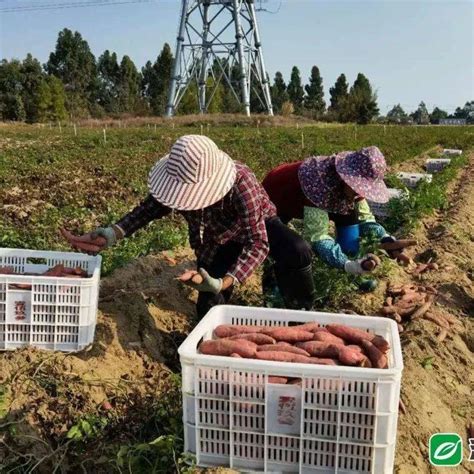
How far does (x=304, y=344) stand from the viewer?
94.1 inches

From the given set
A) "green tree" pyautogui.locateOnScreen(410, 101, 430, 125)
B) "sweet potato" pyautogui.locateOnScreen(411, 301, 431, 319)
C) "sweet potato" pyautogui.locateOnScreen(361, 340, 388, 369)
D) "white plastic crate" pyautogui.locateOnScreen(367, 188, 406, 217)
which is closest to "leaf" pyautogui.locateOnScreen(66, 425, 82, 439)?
"sweet potato" pyautogui.locateOnScreen(361, 340, 388, 369)

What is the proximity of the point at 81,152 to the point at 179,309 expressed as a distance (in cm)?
1330

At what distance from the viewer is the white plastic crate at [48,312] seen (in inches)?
115

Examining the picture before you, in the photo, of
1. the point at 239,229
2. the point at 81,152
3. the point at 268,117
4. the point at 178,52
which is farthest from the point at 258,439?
the point at 178,52

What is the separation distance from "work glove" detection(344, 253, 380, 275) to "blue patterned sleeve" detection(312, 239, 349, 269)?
0.09 meters

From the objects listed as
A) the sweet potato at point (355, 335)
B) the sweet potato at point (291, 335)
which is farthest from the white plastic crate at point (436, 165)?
the sweet potato at point (291, 335)

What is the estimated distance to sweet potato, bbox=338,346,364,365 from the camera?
7.20 ft

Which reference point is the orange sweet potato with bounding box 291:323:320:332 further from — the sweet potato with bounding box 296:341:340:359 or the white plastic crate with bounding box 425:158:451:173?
the white plastic crate with bounding box 425:158:451:173

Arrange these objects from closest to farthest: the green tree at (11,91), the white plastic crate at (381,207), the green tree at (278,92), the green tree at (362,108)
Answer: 1. the white plastic crate at (381,207)
2. the green tree at (11,91)
3. the green tree at (362,108)
4. the green tree at (278,92)

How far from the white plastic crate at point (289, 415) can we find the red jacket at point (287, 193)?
1924mm

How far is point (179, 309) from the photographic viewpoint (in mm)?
3992

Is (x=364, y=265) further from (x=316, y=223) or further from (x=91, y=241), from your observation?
(x=91, y=241)

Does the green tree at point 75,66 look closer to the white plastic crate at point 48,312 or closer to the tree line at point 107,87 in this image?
the tree line at point 107,87

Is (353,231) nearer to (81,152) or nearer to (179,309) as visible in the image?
(179,309)
